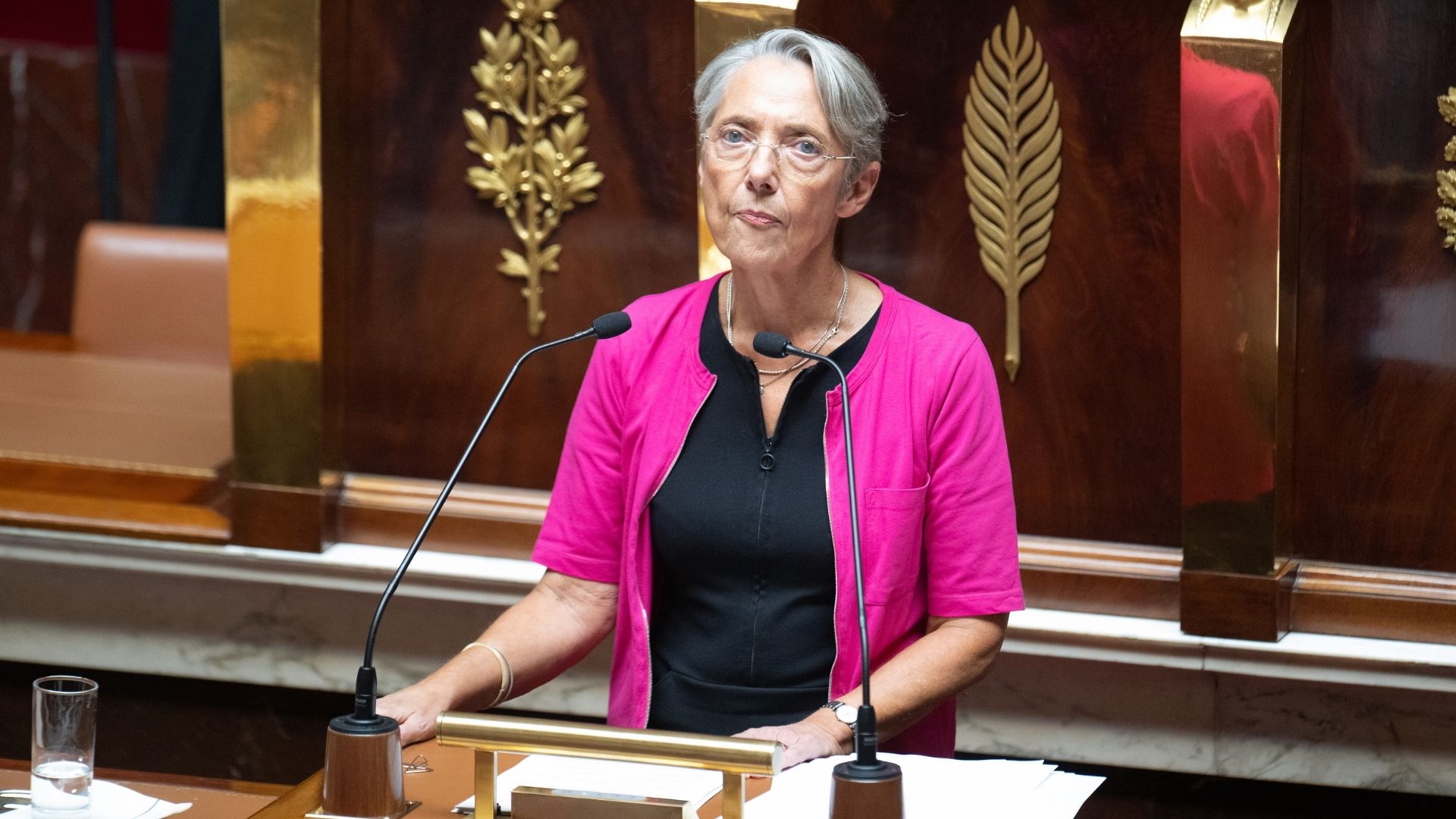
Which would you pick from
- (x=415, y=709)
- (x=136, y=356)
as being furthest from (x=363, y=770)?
(x=136, y=356)

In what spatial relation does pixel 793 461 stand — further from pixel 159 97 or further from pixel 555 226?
pixel 159 97

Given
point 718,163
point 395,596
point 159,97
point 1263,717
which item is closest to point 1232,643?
point 1263,717

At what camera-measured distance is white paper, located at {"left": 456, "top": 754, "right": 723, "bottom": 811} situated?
1.63 meters

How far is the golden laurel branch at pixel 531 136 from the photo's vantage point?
3.10 metres

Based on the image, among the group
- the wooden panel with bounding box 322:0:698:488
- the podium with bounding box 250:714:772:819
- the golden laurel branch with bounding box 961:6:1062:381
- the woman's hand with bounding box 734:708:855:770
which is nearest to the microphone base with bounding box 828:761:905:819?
the podium with bounding box 250:714:772:819

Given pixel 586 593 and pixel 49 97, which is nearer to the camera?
Result: pixel 586 593

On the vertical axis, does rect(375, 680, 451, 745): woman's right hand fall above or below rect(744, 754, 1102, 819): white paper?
above

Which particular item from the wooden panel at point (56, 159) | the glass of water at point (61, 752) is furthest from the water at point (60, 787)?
the wooden panel at point (56, 159)

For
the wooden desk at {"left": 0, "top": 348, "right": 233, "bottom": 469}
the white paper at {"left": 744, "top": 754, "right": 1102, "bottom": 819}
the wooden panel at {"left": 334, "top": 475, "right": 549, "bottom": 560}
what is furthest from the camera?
the wooden desk at {"left": 0, "top": 348, "right": 233, "bottom": 469}

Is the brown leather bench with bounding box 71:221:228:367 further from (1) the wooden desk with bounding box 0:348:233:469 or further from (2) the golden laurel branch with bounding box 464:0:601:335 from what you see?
(2) the golden laurel branch with bounding box 464:0:601:335

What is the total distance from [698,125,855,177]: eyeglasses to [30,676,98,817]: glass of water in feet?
2.97

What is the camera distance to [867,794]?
151cm

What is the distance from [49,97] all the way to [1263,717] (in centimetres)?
483

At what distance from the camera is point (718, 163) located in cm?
210
